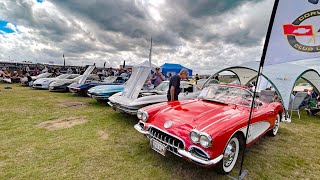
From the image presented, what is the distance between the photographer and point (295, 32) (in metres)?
2.63

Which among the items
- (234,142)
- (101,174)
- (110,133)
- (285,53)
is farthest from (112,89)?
(285,53)

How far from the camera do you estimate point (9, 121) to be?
17.0 feet

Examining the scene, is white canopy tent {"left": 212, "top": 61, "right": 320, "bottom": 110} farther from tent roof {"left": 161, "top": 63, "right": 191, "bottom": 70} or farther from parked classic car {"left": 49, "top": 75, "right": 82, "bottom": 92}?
tent roof {"left": 161, "top": 63, "right": 191, "bottom": 70}

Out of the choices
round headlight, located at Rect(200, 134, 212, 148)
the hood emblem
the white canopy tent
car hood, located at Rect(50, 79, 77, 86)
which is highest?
the white canopy tent

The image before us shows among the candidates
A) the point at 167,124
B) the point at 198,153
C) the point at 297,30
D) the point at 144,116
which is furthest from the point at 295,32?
the point at 144,116

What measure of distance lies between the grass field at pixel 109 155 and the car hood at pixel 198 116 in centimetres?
78

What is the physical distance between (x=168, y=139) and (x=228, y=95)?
6.76 ft

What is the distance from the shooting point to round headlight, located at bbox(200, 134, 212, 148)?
247cm

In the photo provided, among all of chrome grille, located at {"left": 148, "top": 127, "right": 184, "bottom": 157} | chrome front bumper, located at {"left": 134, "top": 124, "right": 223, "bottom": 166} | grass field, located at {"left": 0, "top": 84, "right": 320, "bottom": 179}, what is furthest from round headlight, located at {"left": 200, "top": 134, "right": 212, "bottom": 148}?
grass field, located at {"left": 0, "top": 84, "right": 320, "bottom": 179}

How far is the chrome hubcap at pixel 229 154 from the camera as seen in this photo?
2924mm

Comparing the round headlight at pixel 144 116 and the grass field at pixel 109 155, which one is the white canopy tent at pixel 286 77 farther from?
the round headlight at pixel 144 116

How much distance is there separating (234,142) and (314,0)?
2466mm

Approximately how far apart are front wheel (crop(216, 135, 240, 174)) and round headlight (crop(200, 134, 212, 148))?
493 millimetres

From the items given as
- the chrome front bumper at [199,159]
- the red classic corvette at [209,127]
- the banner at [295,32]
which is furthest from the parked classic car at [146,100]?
the banner at [295,32]
